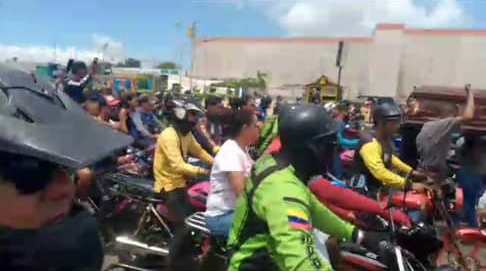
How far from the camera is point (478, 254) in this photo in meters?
4.65

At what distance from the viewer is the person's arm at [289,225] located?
2115 millimetres

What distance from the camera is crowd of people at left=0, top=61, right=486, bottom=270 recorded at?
1.18 meters

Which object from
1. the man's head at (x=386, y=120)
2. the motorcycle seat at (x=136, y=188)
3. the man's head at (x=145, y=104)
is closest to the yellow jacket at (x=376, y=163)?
the man's head at (x=386, y=120)

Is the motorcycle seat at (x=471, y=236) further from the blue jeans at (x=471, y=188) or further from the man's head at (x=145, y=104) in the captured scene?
the man's head at (x=145, y=104)

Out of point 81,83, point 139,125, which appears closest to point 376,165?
point 81,83

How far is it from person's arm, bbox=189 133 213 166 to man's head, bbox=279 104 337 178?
339 cm

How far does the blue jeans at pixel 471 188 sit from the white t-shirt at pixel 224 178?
126 inches

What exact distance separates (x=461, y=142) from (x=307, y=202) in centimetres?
597

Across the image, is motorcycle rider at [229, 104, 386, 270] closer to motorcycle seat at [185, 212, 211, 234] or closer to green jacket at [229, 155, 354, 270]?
green jacket at [229, 155, 354, 270]

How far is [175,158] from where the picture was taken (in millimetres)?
5316

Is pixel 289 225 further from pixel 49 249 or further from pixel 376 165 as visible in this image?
pixel 376 165

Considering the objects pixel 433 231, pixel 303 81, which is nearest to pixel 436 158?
pixel 433 231

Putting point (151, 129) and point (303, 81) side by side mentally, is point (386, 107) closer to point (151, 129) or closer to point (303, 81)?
point (151, 129)

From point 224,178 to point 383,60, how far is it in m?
52.2
